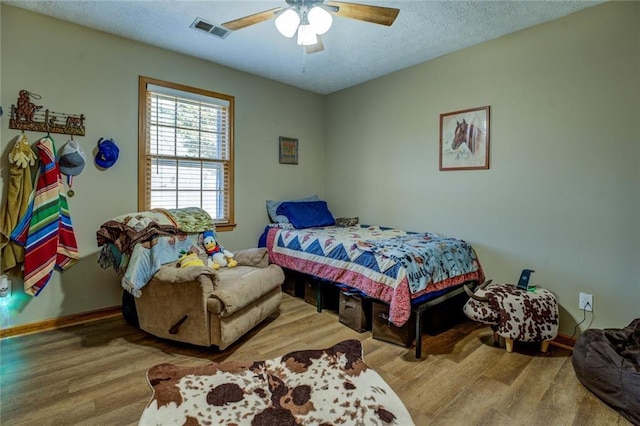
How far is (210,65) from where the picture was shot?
3.64m

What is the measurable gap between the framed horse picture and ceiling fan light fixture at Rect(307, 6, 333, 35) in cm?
187

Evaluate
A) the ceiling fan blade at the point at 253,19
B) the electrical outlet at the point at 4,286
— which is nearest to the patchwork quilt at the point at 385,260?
the ceiling fan blade at the point at 253,19

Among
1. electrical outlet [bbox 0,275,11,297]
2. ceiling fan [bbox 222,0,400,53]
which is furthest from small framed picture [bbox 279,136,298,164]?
electrical outlet [bbox 0,275,11,297]

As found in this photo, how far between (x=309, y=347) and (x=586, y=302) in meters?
2.16

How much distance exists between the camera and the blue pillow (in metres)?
4.01

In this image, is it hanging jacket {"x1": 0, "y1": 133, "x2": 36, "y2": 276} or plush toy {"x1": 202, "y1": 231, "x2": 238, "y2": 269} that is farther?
plush toy {"x1": 202, "y1": 231, "x2": 238, "y2": 269}

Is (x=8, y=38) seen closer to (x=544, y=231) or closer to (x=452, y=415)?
(x=452, y=415)

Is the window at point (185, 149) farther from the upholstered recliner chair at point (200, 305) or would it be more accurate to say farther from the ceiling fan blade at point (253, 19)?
the ceiling fan blade at point (253, 19)

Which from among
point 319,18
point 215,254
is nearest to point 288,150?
point 215,254

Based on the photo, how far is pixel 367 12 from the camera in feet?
6.50

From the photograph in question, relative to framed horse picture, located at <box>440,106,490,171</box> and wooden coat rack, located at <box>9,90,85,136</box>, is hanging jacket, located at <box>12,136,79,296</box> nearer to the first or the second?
wooden coat rack, located at <box>9,90,85,136</box>

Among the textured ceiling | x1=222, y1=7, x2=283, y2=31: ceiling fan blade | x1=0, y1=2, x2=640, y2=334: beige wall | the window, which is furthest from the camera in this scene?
the window

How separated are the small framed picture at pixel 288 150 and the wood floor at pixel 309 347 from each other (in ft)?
7.25

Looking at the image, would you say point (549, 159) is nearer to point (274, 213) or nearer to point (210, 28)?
point (274, 213)
